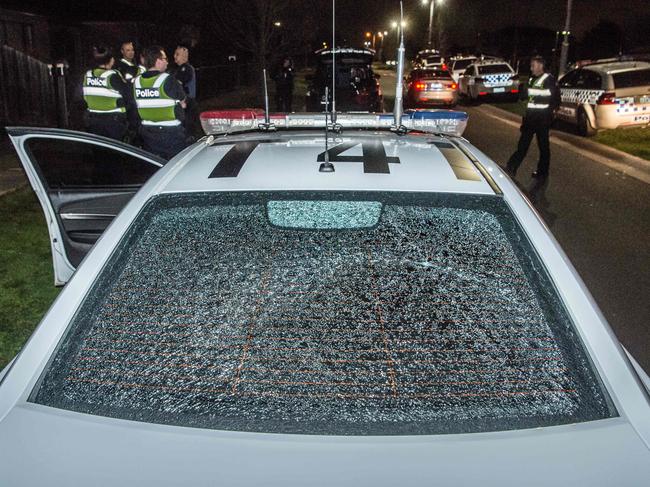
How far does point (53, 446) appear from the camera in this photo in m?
1.31

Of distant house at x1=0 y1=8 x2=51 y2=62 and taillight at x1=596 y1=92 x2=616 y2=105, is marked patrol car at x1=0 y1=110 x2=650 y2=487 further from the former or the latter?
distant house at x1=0 y1=8 x2=51 y2=62

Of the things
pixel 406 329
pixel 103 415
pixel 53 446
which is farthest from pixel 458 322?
pixel 53 446

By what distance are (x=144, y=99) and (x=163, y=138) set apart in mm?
429

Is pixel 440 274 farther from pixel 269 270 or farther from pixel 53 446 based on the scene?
pixel 53 446

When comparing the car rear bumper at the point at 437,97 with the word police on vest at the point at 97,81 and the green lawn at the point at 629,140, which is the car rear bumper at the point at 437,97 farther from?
the word police on vest at the point at 97,81

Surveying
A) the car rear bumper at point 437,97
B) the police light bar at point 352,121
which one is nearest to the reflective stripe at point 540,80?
the police light bar at point 352,121

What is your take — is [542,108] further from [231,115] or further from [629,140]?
[231,115]

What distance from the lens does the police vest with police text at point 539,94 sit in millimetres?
8797

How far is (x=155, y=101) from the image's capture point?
6.46 m

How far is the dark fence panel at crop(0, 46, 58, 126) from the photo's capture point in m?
12.6

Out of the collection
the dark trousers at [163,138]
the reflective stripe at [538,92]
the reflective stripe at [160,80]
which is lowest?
the dark trousers at [163,138]

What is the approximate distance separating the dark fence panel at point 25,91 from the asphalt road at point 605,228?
9111 millimetres

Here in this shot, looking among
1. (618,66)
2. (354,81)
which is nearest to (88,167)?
(354,81)

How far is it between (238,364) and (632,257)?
5.02m
